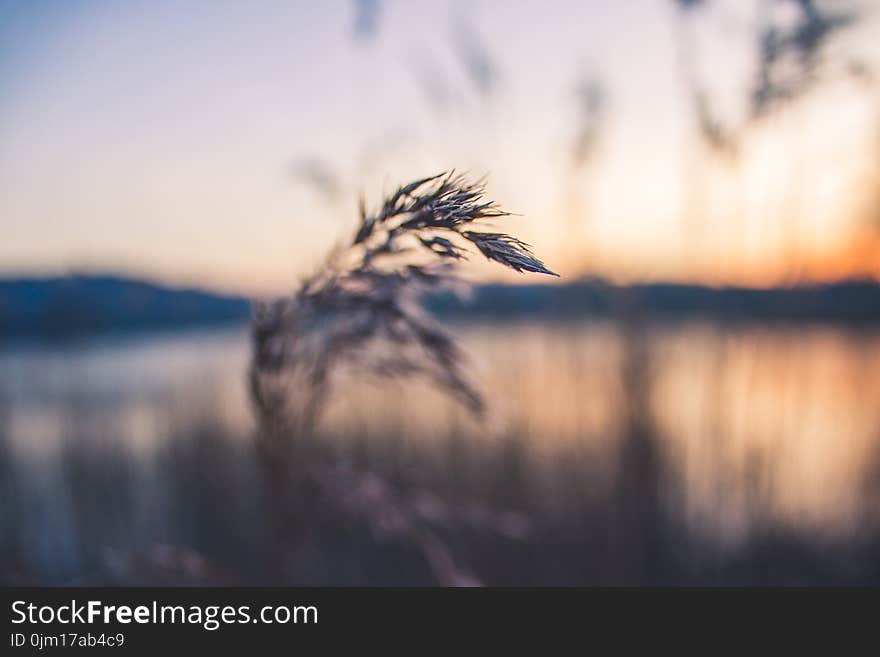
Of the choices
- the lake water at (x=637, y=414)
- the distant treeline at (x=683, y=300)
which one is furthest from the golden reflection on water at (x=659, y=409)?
the distant treeline at (x=683, y=300)

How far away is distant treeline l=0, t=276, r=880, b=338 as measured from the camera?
2.18 m

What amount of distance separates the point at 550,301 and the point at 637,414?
0.83m

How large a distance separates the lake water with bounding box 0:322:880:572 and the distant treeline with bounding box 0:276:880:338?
12 cm

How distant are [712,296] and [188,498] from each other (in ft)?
10.7

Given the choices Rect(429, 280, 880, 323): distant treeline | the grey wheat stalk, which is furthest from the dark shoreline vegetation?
the grey wheat stalk

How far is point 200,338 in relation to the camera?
6.76 meters

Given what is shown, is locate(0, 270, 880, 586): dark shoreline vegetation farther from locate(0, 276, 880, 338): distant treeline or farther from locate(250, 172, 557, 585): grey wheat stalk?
locate(250, 172, 557, 585): grey wheat stalk

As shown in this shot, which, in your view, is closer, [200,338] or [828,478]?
[828,478]

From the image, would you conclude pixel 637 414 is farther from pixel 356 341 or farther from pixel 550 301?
pixel 356 341

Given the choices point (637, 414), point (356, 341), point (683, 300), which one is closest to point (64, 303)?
point (356, 341)

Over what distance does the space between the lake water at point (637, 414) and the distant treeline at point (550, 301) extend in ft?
0.40

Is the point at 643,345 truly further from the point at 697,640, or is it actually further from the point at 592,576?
the point at 697,640

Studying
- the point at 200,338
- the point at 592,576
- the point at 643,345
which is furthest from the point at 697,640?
the point at 200,338

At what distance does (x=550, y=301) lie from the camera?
2754mm
